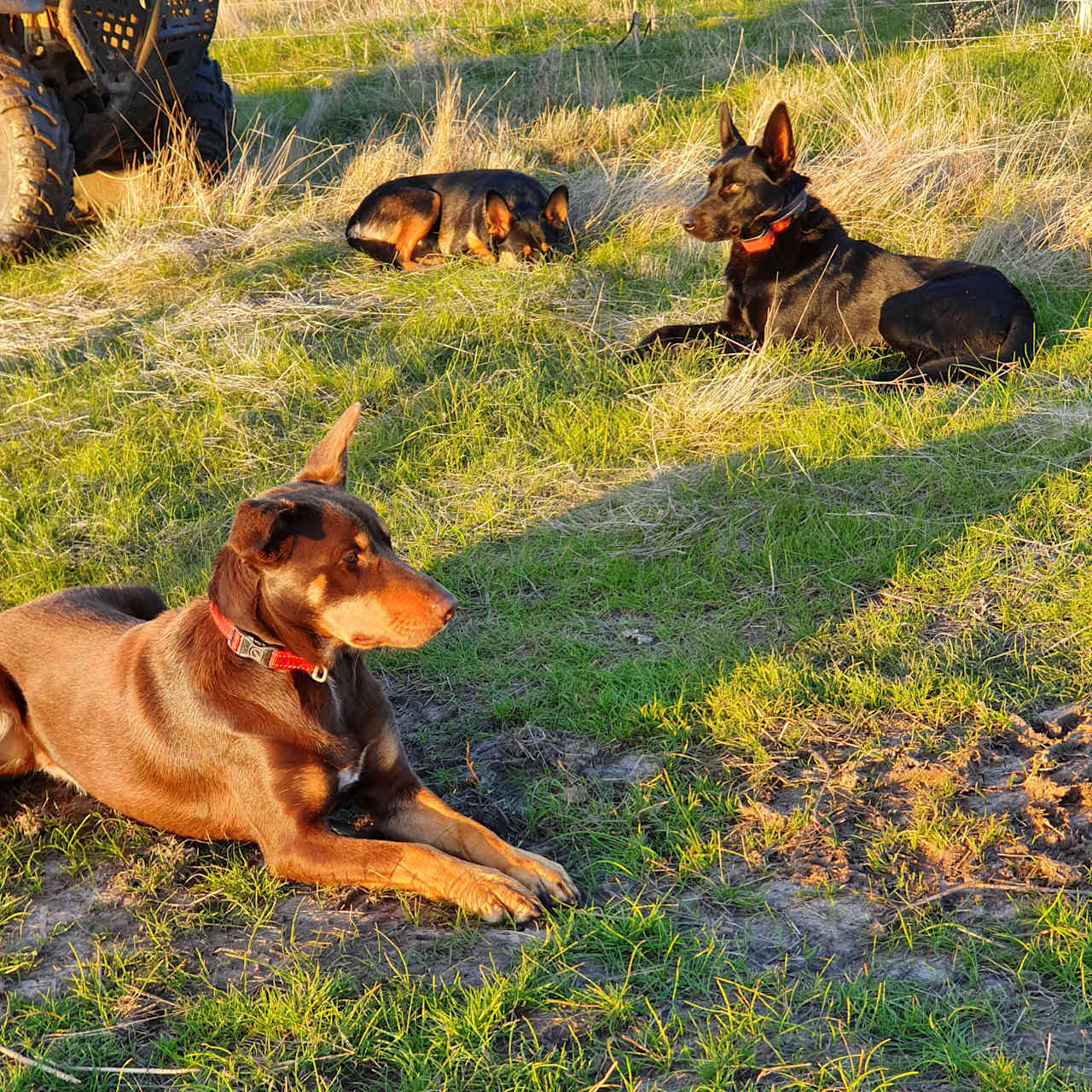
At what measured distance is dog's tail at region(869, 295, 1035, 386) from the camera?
210 inches

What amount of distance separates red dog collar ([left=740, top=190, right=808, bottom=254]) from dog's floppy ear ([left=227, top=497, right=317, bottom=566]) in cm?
373

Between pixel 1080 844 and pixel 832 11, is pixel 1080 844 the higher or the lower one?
the lower one

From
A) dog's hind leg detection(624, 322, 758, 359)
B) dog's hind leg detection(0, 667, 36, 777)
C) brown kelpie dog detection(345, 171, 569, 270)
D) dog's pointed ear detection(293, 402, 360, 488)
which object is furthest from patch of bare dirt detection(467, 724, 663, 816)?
brown kelpie dog detection(345, 171, 569, 270)

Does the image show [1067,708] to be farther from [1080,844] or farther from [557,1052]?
[557,1052]

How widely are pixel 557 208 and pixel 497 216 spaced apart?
399 millimetres

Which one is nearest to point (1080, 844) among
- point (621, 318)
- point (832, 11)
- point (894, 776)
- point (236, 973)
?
point (894, 776)

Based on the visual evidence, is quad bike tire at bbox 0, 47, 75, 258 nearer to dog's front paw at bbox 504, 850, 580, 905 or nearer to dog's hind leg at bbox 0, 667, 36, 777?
dog's hind leg at bbox 0, 667, 36, 777

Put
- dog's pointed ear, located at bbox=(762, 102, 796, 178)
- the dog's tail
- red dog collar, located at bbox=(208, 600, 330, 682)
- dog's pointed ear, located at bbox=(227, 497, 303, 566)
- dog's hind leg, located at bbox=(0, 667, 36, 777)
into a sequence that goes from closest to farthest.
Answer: dog's pointed ear, located at bbox=(227, 497, 303, 566) → red dog collar, located at bbox=(208, 600, 330, 682) → dog's hind leg, located at bbox=(0, 667, 36, 777) → the dog's tail → dog's pointed ear, located at bbox=(762, 102, 796, 178)

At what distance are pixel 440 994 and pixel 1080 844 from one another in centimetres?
165

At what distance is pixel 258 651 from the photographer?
2.99m

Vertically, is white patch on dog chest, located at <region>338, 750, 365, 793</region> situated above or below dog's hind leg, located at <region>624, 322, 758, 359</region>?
below

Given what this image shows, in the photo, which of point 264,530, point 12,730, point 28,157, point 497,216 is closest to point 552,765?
point 264,530

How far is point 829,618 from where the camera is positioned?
399 cm

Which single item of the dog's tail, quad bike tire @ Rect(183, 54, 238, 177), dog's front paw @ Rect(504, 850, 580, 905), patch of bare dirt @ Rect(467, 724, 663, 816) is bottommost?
patch of bare dirt @ Rect(467, 724, 663, 816)
